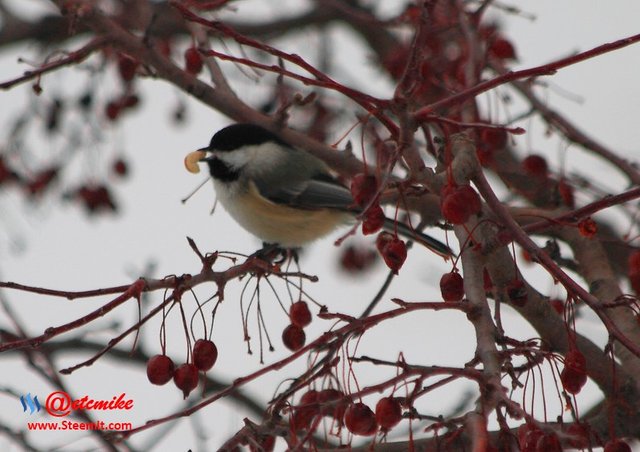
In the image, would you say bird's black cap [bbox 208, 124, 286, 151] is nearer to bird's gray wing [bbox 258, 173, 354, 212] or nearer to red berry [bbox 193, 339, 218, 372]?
bird's gray wing [bbox 258, 173, 354, 212]

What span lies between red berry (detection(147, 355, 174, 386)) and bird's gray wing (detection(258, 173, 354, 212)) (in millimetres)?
1819

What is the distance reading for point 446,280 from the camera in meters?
1.80

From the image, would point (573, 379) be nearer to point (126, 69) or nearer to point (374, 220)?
point (374, 220)

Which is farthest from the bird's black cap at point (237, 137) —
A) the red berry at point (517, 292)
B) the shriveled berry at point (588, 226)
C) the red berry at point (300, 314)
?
the shriveled berry at point (588, 226)

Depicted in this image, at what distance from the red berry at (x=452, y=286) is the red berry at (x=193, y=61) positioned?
1.57 metres

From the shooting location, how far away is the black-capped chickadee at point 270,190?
12.4 feet

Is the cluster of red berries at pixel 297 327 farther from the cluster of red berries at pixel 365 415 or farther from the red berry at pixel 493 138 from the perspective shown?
the red berry at pixel 493 138

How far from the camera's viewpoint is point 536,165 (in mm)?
3041

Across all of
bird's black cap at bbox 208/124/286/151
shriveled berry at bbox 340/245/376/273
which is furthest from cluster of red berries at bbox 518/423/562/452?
shriveled berry at bbox 340/245/376/273

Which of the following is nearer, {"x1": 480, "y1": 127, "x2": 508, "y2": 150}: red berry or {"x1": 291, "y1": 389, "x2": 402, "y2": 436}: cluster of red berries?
{"x1": 291, "y1": 389, "x2": 402, "y2": 436}: cluster of red berries

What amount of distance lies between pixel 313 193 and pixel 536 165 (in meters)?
1.12

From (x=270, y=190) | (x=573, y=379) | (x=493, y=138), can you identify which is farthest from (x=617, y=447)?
(x=270, y=190)

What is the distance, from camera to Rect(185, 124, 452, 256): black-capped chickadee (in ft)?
12.4

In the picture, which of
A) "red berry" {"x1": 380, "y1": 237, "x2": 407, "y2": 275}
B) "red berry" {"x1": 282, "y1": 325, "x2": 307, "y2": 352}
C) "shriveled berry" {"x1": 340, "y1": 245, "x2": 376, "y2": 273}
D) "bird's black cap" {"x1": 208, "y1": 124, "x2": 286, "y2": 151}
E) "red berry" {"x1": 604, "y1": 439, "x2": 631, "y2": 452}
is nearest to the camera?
"red berry" {"x1": 604, "y1": 439, "x2": 631, "y2": 452}
